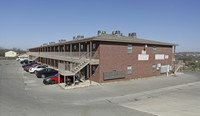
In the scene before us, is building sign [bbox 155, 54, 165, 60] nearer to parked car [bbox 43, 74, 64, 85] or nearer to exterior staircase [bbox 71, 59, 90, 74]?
exterior staircase [bbox 71, 59, 90, 74]

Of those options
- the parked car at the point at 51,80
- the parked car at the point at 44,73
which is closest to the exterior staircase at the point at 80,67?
the parked car at the point at 51,80

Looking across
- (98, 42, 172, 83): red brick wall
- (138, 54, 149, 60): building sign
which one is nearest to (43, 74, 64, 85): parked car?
(98, 42, 172, 83): red brick wall

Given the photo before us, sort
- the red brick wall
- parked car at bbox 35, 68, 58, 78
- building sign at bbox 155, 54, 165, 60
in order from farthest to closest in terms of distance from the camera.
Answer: building sign at bbox 155, 54, 165, 60
parked car at bbox 35, 68, 58, 78
the red brick wall

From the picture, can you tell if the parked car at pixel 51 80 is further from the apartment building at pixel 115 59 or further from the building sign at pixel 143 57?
the building sign at pixel 143 57

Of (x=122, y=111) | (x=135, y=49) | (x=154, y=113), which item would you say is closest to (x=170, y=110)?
(x=154, y=113)

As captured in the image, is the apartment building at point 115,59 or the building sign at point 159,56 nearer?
the apartment building at point 115,59

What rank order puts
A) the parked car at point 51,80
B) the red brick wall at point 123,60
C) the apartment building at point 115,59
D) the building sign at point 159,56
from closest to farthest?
the parked car at point 51,80 → the apartment building at point 115,59 → the red brick wall at point 123,60 → the building sign at point 159,56

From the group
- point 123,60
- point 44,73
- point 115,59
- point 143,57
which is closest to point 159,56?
point 143,57

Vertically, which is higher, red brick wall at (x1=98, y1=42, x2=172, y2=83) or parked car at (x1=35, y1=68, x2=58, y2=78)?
red brick wall at (x1=98, y1=42, x2=172, y2=83)

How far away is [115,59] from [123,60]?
1411 millimetres

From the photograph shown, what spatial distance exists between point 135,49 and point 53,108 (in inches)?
578

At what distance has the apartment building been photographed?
56.2 feet

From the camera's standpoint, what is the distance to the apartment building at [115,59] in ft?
56.2

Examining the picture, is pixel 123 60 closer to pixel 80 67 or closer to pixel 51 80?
pixel 80 67
